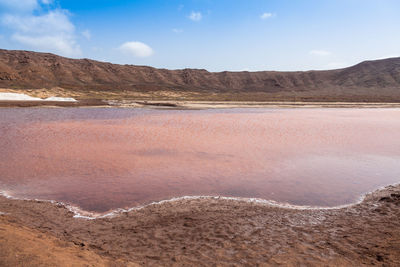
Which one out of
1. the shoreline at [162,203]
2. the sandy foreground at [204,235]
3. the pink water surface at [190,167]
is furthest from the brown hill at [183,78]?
the sandy foreground at [204,235]

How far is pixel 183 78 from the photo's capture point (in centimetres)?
12375

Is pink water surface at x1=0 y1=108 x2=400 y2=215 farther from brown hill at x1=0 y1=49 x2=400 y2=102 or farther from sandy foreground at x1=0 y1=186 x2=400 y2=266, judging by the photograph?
brown hill at x1=0 y1=49 x2=400 y2=102

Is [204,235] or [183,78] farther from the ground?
[183,78]

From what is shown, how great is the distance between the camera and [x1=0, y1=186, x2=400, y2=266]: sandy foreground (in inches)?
158

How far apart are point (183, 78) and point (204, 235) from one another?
121927 mm

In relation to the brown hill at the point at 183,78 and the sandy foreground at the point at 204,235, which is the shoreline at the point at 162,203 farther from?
the brown hill at the point at 183,78

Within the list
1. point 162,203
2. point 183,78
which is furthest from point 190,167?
point 183,78

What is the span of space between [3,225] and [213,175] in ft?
18.3

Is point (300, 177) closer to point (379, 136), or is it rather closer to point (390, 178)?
point (390, 178)

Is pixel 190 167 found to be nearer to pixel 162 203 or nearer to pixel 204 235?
pixel 162 203

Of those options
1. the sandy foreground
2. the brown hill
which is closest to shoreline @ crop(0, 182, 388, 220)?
the sandy foreground

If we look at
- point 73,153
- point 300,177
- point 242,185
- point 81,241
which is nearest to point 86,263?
point 81,241

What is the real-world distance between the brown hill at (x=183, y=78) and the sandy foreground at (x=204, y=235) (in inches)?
3036

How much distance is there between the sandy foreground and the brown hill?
77.1 meters
